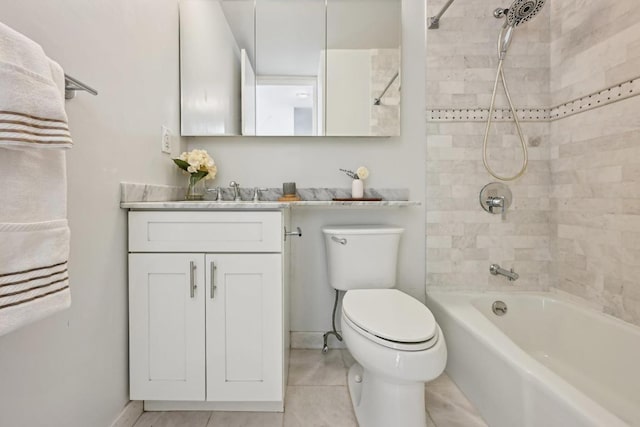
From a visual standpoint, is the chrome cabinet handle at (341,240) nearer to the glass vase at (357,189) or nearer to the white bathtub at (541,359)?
the glass vase at (357,189)

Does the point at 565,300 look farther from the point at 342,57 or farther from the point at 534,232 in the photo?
the point at 342,57

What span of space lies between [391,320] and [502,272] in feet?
3.32

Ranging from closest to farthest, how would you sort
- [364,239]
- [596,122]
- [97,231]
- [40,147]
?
[40,147], [97,231], [596,122], [364,239]

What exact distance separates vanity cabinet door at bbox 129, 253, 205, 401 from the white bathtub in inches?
44.5

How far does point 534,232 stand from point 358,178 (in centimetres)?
108

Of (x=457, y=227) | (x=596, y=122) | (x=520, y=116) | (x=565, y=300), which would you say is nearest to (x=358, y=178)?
(x=457, y=227)

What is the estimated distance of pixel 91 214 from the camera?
3.41 ft

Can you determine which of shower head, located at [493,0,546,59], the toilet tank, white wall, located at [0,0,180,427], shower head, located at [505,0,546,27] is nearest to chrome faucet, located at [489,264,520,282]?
the toilet tank

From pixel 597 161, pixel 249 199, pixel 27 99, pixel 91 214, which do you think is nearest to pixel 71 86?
pixel 27 99

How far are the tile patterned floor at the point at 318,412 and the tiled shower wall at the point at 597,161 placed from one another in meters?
0.84

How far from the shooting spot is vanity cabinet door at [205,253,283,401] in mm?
1237

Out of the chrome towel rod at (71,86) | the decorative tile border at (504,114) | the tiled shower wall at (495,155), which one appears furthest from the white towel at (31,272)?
the decorative tile border at (504,114)

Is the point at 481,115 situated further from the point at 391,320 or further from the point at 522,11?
the point at 391,320

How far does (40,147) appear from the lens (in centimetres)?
67
